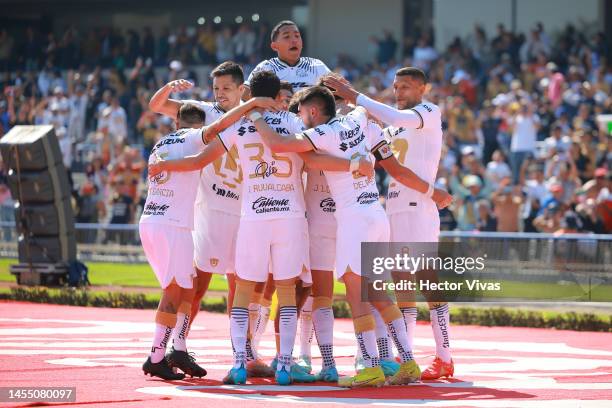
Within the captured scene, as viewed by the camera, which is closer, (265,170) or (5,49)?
(265,170)

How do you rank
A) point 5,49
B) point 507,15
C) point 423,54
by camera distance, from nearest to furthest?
point 423,54 → point 507,15 → point 5,49

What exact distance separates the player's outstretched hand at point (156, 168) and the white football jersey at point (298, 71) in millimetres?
1367

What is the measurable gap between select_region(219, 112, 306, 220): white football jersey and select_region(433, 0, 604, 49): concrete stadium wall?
73.9ft

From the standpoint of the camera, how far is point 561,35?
3056cm

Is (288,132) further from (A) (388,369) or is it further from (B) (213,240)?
(A) (388,369)

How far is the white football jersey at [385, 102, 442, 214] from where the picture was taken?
34.7 ft

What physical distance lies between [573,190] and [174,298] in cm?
1233

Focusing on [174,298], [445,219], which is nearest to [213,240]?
[174,298]

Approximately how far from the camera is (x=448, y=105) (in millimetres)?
26906

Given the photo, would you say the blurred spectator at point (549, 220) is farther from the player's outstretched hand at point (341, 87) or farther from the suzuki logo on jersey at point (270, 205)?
the suzuki logo on jersey at point (270, 205)

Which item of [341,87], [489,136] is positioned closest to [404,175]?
[341,87]

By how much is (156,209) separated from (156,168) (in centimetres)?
34

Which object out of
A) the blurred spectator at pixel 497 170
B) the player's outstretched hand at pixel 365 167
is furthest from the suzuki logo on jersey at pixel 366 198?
the blurred spectator at pixel 497 170

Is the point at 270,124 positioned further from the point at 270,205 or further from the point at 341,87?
the point at 341,87
